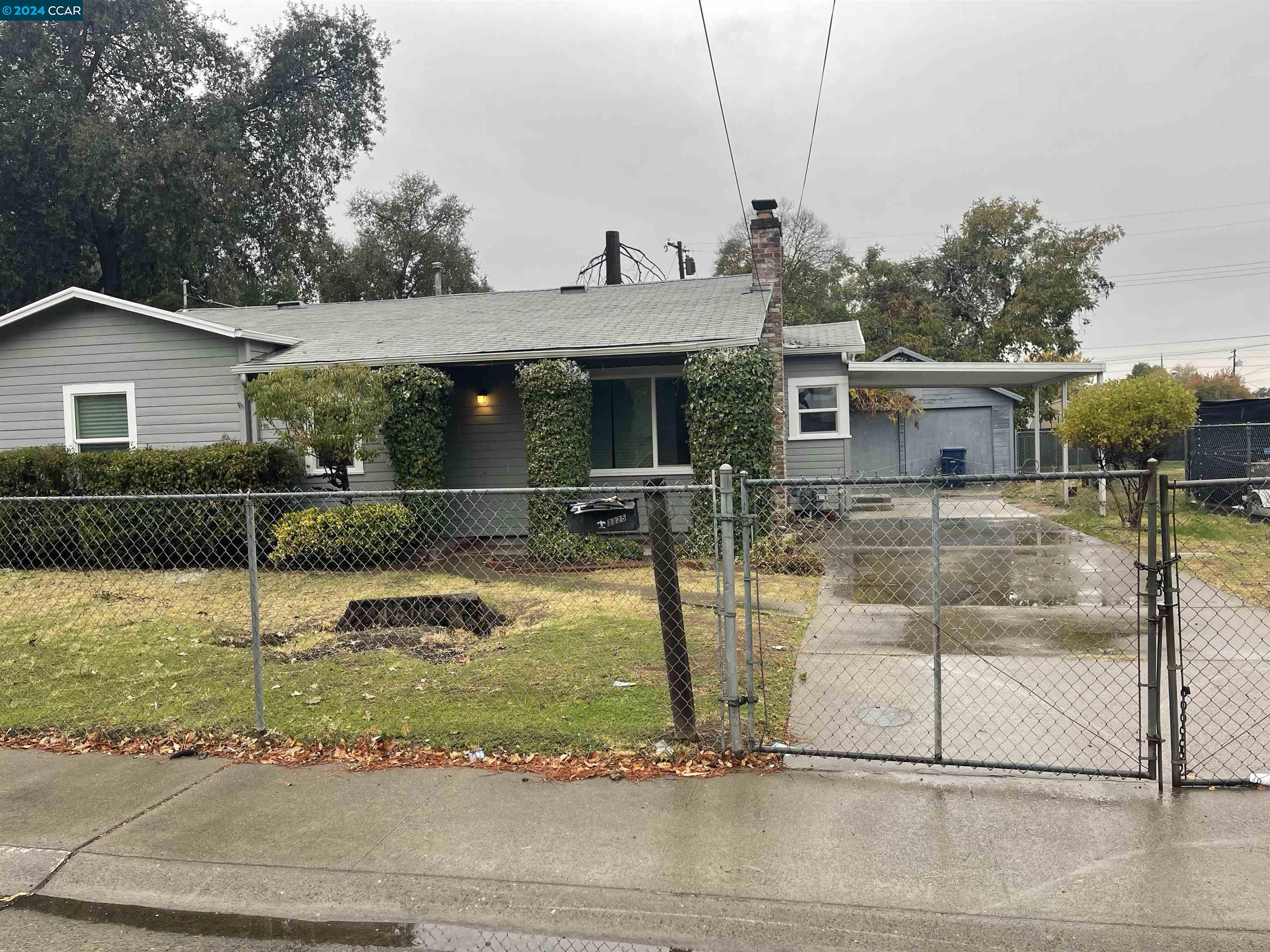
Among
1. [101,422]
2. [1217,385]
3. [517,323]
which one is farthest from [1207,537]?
[1217,385]

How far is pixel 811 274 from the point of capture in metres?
42.3

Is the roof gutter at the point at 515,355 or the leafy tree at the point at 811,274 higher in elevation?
the leafy tree at the point at 811,274

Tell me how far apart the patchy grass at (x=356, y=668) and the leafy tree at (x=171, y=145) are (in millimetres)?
19141

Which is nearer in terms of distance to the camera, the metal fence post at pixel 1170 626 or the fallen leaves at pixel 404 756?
the metal fence post at pixel 1170 626

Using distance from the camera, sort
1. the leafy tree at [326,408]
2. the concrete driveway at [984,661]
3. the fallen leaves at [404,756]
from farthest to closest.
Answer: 1. the leafy tree at [326,408]
2. the concrete driveway at [984,661]
3. the fallen leaves at [404,756]

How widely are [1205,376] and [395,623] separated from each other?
75.8 meters

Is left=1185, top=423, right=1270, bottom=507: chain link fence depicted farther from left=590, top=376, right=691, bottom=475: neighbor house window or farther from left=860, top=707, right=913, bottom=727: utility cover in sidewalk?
left=860, top=707, right=913, bottom=727: utility cover in sidewalk

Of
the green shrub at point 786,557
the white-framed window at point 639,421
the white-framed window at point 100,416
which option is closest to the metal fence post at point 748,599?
the green shrub at point 786,557

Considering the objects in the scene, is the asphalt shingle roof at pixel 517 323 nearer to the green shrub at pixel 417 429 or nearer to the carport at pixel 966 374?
the green shrub at pixel 417 429

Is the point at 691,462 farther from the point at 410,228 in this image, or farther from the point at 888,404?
the point at 410,228

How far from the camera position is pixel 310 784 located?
475cm

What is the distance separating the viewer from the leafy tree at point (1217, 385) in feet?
179

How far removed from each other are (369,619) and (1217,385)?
214 ft

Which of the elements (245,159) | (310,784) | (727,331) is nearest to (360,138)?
(245,159)
